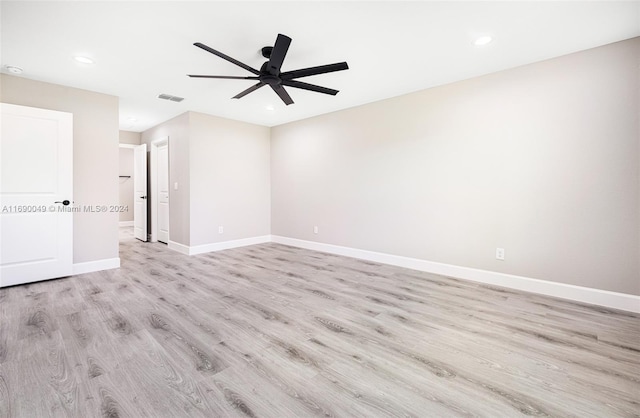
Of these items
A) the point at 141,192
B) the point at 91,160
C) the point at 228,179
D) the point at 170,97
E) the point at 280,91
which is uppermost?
the point at 170,97

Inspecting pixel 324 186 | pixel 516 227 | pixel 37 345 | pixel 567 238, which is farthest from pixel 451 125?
pixel 37 345

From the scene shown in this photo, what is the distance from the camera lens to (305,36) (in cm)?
255

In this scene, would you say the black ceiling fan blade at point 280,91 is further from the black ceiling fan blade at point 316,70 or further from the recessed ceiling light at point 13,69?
the recessed ceiling light at point 13,69

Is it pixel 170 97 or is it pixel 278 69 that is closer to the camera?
pixel 278 69

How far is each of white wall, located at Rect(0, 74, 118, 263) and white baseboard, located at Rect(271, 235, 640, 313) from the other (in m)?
3.65

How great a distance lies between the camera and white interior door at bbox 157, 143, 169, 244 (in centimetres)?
576

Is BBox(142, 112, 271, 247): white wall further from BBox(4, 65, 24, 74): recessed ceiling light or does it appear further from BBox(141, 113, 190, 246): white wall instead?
BBox(4, 65, 24, 74): recessed ceiling light

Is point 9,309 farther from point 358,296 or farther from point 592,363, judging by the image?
point 592,363

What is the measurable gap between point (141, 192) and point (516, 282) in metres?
7.18

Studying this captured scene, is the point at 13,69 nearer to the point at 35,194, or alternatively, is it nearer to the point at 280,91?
the point at 35,194

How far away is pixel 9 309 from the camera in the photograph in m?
2.68

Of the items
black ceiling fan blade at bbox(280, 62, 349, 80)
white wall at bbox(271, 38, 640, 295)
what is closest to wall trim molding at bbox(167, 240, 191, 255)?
white wall at bbox(271, 38, 640, 295)

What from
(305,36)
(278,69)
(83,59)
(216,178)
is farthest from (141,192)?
(305,36)

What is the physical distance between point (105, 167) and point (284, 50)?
3.44 m
